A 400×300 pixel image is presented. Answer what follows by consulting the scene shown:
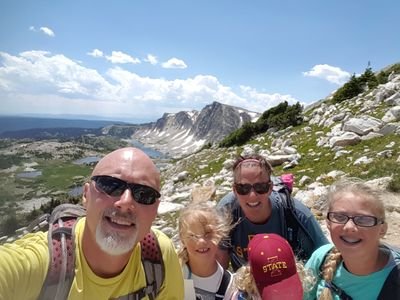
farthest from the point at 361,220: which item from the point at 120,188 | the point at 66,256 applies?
the point at 66,256

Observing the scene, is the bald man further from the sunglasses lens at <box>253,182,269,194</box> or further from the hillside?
the hillside

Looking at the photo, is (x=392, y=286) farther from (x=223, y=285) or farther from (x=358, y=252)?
(x=223, y=285)

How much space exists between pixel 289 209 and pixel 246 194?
607mm

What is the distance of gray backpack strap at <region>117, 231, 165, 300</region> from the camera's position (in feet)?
8.53

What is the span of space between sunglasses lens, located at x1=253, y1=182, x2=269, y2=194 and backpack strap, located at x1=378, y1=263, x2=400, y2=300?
1699mm

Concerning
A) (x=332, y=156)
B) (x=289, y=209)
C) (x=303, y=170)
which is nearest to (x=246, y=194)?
(x=289, y=209)

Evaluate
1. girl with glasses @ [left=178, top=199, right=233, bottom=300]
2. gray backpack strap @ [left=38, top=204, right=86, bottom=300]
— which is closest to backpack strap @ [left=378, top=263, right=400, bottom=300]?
girl with glasses @ [left=178, top=199, right=233, bottom=300]

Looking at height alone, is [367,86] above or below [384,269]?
above

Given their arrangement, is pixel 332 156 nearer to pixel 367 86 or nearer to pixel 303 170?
pixel 303 170

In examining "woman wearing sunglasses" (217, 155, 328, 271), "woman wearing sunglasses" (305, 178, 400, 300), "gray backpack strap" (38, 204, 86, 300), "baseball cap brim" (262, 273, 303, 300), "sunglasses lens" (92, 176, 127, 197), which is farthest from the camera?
"woman wearing sunglasses" (217, 155, 328, 271)

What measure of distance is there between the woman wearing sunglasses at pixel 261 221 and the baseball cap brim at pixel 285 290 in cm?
140

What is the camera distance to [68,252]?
231cm

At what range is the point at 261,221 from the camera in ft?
14.3

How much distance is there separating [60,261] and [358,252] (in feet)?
8.12
